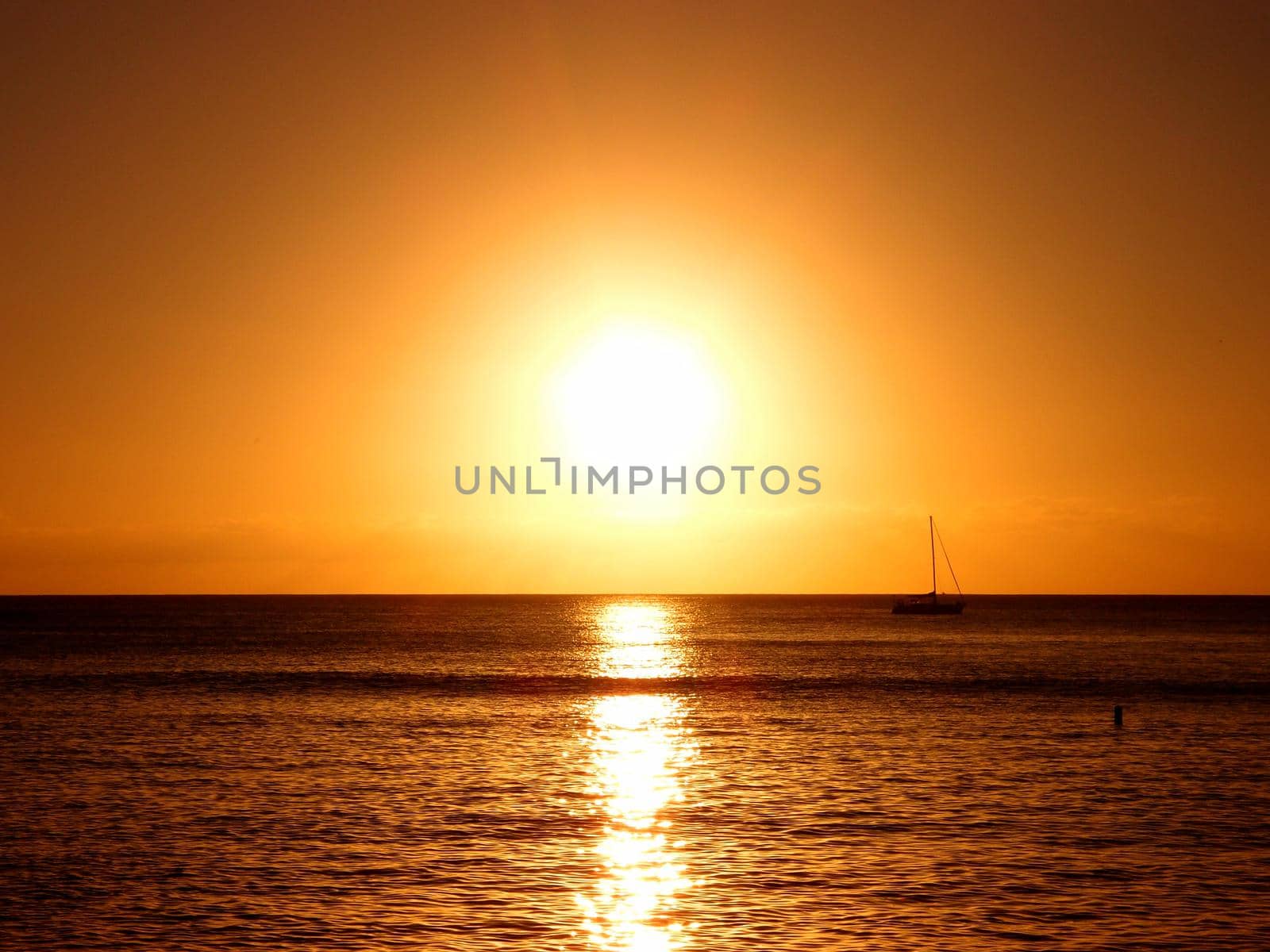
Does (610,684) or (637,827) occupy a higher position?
(637,827)

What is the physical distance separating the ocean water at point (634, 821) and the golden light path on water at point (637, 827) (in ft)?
0.37

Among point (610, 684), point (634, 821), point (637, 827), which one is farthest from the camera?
point (610, 684)

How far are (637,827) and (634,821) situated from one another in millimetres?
1038

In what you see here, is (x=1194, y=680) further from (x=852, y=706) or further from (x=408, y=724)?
(x=408, y=724)

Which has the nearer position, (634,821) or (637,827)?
(637,827)

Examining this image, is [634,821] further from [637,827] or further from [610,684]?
[610,684]

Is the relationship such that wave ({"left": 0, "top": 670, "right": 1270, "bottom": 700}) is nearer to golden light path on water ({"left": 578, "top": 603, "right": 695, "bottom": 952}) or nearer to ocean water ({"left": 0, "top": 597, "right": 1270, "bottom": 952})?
ocean water ({"left": 0, "top": 597, "right": 1270, "bottom": 952})

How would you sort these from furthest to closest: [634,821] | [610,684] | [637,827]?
[610,684] < [634,821] < [637,827]

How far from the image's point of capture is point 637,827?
37.0 metres

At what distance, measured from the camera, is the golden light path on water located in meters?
26.5

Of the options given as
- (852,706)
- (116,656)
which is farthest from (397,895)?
(116,656)

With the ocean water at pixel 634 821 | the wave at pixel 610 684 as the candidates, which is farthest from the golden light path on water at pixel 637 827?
the wave at pixel 610 684

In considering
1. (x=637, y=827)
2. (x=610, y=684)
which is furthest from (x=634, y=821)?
(x=610, y=684)

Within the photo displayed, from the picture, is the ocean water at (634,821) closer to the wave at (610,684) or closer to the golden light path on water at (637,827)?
the golden light path on water at (637,827)
